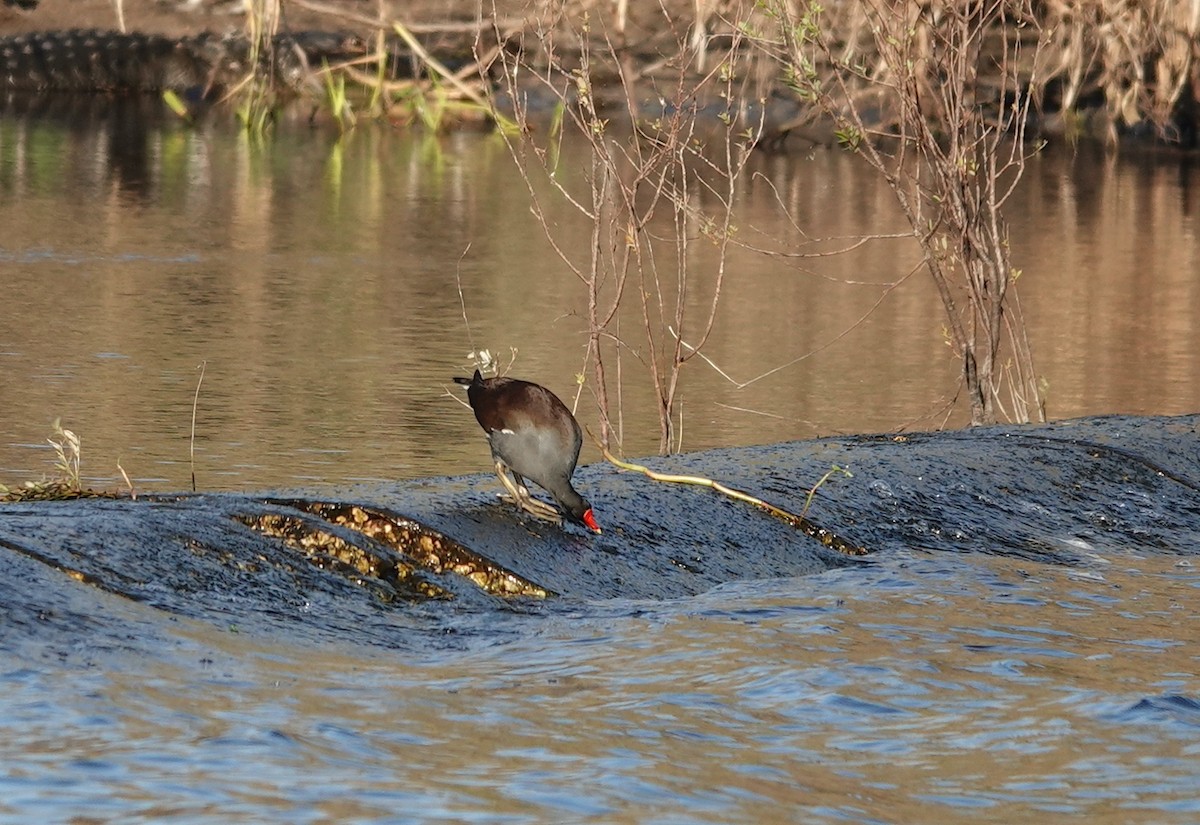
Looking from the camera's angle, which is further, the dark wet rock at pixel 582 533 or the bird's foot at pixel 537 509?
the bird's foot at pixel 537 509

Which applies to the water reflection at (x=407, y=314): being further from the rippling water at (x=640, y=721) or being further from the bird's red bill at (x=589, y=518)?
the rippling water at (x=640, y=721)

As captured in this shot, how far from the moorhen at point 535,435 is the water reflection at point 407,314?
6.57ft

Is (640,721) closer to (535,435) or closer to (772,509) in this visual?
(535,435)

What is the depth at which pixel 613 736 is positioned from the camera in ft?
14.9

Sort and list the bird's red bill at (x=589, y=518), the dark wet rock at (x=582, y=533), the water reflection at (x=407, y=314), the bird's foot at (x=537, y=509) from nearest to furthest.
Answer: the dark wet rock at (x=582, y=533)
the bird's red bill at (x=589, y=518)
the bird's foot at (x=537, y=509)
the water reflection at (x=407, y=314)

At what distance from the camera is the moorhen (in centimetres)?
537

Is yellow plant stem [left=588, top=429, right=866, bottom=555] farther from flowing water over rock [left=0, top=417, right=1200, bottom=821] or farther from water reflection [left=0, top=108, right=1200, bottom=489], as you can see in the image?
water reflection [left=0, top=108, right=1200, bottom=489]

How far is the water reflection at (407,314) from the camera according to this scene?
8992 millimetres

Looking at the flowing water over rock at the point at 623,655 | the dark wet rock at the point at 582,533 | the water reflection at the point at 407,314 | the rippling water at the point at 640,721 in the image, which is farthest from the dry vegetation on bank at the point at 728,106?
the rippling water at the point at 640,721

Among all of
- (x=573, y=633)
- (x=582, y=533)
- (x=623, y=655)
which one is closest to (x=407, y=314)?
(x=582, y=533)

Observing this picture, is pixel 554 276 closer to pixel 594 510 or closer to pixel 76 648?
pixel 594 510

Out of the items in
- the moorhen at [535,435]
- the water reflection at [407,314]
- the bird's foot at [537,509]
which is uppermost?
the moorhen at [535,435]

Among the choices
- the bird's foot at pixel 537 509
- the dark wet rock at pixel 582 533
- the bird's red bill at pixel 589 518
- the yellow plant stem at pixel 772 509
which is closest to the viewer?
the dark wet rock at pixel 582 533

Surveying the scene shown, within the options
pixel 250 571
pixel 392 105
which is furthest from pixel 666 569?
pixel 392 105
